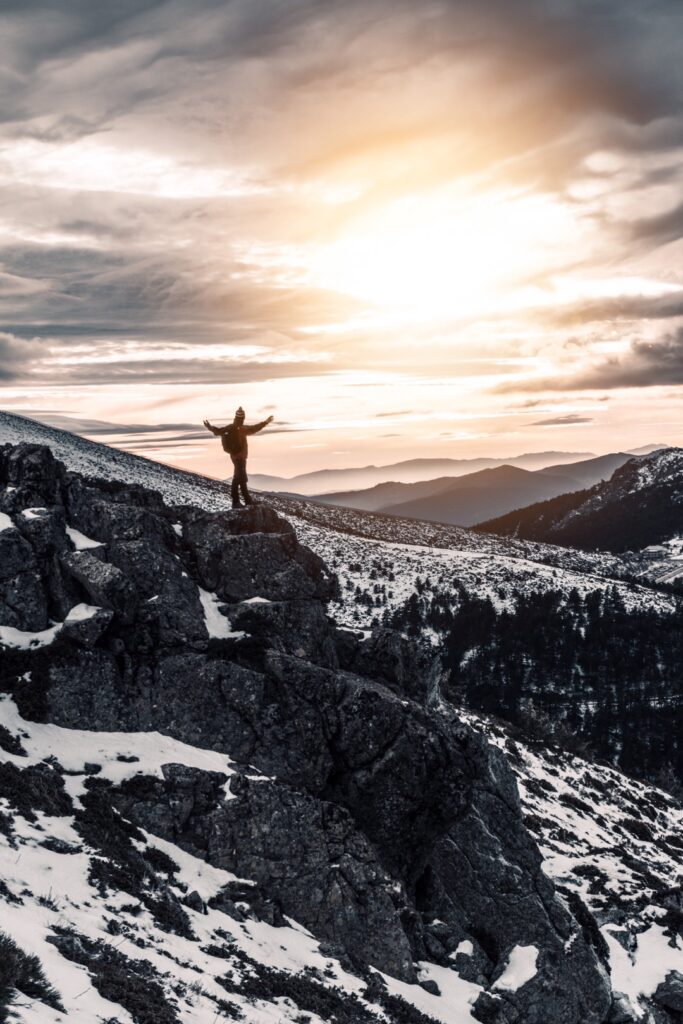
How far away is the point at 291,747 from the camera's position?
73.1 feet

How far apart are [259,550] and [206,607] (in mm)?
3472

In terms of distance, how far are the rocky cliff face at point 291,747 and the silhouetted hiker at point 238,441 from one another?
5079 mm

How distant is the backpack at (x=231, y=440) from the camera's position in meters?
30.8

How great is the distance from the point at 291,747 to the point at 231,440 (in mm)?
13896

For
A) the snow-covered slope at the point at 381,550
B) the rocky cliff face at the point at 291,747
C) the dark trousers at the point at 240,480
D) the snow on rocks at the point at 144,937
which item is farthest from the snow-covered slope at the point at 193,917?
the snow-covered slope at the point at 381,550

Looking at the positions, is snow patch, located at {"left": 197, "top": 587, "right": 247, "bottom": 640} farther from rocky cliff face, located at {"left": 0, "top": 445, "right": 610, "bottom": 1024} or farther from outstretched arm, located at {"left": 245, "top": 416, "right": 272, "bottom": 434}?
outstretched arm, located at {"left": 245, "top": 416, "right": 272, "bottom": 434}

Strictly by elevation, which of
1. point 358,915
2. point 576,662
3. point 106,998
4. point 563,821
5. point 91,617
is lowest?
point 576,662

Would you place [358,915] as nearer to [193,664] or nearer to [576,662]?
[193,664]

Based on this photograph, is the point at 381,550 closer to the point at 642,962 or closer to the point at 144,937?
the point at 642,962

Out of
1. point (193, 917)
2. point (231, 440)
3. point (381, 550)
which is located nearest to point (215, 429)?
point (231, 440)

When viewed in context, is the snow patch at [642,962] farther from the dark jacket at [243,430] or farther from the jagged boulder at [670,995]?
the dark jacket at [243,430]

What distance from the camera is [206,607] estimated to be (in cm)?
2644

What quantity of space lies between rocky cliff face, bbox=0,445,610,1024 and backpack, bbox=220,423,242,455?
16.7 feet

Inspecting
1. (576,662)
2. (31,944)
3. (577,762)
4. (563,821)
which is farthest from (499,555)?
(31,944)
